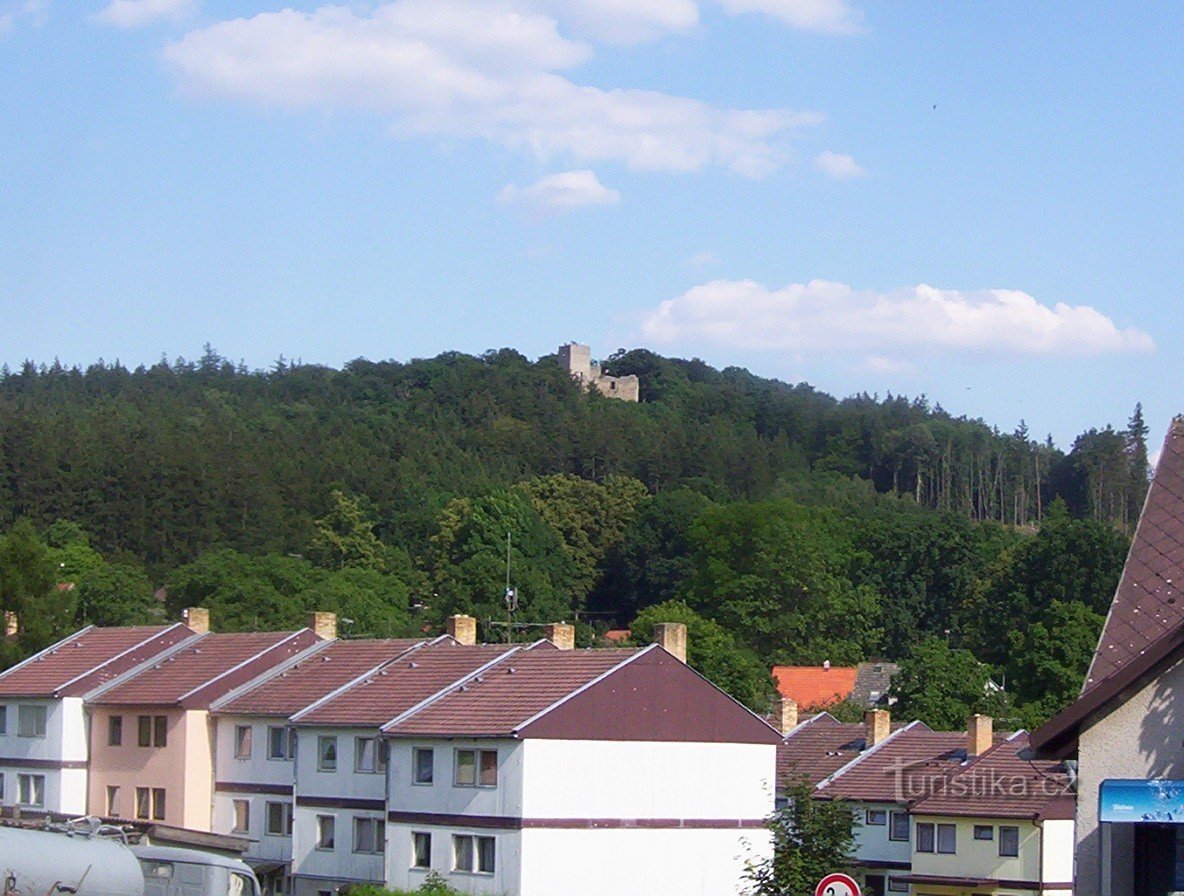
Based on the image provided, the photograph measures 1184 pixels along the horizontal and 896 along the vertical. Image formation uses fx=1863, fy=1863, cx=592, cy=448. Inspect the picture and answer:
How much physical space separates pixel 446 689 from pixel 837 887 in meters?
35.3

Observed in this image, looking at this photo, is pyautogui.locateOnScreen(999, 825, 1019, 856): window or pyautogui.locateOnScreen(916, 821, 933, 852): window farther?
pyautogui.locateOnScreen(916, 821, 933, 852): window

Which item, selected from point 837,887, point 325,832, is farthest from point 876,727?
point 837,887

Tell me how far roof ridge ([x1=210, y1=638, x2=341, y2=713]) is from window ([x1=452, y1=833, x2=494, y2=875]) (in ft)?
41.7

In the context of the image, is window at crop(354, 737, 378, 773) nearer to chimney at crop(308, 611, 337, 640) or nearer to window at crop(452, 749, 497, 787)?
window at crop(452, 749, 497, 787)

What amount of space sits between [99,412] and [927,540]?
83484 millimetres

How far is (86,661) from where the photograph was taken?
6550cm

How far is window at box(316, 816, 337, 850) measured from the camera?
170 feet

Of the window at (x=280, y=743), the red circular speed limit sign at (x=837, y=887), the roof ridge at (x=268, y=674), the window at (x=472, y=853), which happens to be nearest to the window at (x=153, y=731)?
the roof ridge at (x=268, y=674)

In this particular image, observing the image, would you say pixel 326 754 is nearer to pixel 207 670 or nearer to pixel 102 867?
pixel 207 670

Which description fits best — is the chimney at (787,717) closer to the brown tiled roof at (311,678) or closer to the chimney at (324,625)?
the chimney at (324,625)

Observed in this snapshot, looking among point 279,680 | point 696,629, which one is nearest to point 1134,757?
point 279,680

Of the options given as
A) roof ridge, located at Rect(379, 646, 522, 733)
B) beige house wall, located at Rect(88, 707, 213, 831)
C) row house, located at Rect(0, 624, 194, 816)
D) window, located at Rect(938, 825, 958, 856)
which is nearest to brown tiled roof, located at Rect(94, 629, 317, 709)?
beige house wall, located at Rect(88, 707, 213, 831)

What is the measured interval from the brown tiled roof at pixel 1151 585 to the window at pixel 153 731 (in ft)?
151

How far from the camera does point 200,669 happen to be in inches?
2397
